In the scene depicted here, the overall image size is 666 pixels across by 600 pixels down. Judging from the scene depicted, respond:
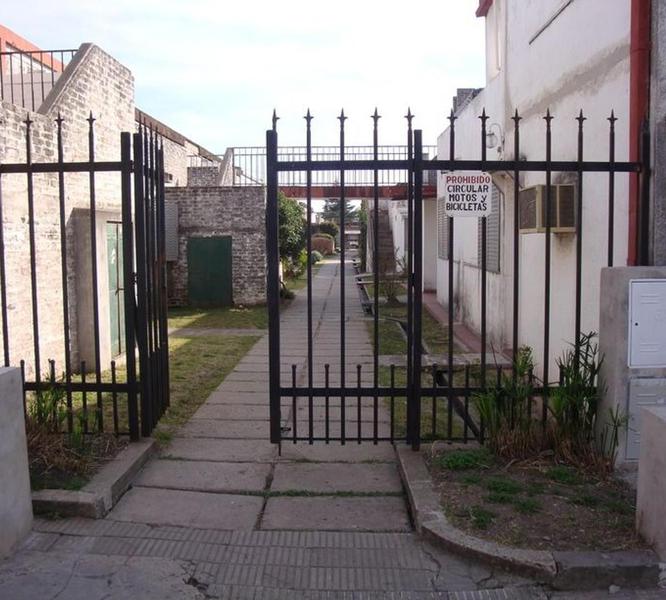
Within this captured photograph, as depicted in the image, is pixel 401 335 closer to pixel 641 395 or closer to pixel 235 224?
pixel 235 224

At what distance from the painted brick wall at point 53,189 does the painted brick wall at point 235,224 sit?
22.3 ft

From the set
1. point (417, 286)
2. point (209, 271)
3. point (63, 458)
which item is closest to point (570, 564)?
point (417, 286)

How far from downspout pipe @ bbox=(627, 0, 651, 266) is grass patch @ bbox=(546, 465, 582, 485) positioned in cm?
151

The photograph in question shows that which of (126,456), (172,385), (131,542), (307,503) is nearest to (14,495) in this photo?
(131,542)

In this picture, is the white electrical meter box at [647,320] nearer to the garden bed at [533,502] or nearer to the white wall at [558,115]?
the garden bed at [533,502]

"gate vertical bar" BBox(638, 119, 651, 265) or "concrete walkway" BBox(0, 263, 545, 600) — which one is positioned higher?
"gate vertical bar" BBox(638, 119, 651, 265)

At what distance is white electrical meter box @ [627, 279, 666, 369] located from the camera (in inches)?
180

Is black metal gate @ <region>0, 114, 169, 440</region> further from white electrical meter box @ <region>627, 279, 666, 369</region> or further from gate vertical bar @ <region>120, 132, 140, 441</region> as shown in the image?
white electrical meter box @ <region>627, 279, 666, 369</region>

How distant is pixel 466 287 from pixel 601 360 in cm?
885

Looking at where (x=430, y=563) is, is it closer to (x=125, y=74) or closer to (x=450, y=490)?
(x=450, y=490)

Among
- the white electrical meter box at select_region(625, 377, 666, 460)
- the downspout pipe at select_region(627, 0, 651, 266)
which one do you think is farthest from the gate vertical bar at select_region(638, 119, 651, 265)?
the white electrical meter box at select_region(625, 377, 666, 460)

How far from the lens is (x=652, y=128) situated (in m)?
4.85

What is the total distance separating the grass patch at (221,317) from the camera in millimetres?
14561

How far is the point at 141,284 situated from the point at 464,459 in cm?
269
